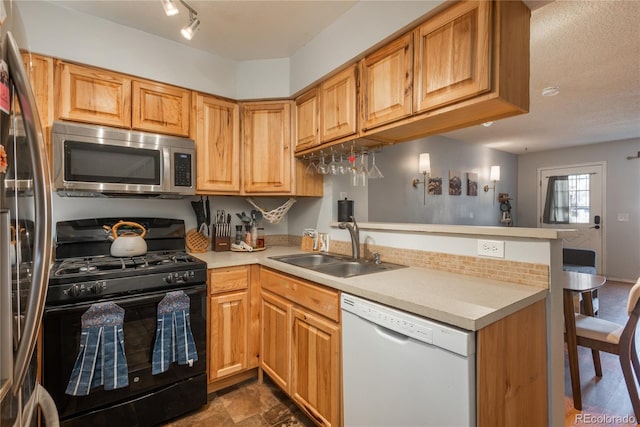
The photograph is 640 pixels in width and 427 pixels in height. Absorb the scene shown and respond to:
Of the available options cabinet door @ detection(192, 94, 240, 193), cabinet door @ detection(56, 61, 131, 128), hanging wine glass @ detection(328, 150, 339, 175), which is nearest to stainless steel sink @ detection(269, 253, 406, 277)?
hanging wine glass @ detection(328, 150, 339, 175)

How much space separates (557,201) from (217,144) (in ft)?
21.2

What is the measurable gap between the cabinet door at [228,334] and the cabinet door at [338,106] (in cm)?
125

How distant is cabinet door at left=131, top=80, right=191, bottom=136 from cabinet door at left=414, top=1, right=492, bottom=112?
5.32 feet

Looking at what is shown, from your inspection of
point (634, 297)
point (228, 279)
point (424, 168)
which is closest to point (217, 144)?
point (228, 279)

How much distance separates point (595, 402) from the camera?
6.27 ft

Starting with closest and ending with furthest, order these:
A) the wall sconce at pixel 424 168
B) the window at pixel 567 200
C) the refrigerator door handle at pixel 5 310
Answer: the refrigerator door handle at pixel 5 310, the wall sconce at pixel 424 168, the window at pixel 567 200

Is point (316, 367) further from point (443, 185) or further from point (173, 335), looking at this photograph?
point (443, 185)

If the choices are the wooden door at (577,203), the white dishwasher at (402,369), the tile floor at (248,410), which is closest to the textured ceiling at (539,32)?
the white dishwasher at (402,369)

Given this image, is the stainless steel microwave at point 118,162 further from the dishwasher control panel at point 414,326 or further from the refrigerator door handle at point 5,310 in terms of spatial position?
the dishwasher control panel at point 414,326

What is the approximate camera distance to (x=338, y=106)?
6.34 ft

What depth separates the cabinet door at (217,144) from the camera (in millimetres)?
2209

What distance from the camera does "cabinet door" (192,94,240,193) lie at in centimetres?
221

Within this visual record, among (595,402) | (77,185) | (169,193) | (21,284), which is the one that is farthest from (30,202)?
(595,402)

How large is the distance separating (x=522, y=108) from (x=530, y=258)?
664mm
